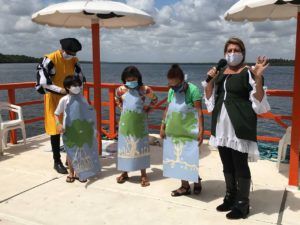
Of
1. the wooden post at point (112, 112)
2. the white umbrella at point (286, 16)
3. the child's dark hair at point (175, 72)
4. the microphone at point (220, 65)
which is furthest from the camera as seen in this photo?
the wooden post at point (112, 112)

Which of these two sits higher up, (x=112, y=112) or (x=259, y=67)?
(x=259, y=67)

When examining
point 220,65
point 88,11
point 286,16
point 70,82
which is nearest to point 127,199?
point 70,82

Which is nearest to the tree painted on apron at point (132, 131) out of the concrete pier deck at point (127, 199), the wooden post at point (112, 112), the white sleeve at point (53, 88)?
the concrete pier deck at point (127, 199)

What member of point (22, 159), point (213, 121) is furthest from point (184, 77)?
point (22, 159)

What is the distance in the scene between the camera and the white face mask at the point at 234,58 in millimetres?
3463

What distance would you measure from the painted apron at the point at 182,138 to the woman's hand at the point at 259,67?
99 centimetres

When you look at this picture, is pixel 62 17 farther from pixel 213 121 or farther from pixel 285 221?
pixel 285 221

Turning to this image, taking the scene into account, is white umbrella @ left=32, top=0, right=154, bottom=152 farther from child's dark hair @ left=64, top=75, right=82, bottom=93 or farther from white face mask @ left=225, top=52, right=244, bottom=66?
white face mask @ left=225, top=52, right=244, bottom=66

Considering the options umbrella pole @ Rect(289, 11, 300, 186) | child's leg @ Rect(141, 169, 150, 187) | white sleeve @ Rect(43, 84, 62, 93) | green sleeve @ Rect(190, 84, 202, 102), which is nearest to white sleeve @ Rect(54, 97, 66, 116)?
white sleeve @ Rect(43, 84, 62, 93)

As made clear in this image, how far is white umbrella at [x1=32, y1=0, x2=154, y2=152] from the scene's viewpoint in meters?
4.69

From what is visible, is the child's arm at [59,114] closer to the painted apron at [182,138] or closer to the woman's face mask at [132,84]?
the woman's face mask at [132,84]

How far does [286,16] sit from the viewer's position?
5316 mm

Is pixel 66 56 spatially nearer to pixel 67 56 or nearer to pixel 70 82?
pixel 67 56

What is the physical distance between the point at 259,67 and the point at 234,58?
34 cm
